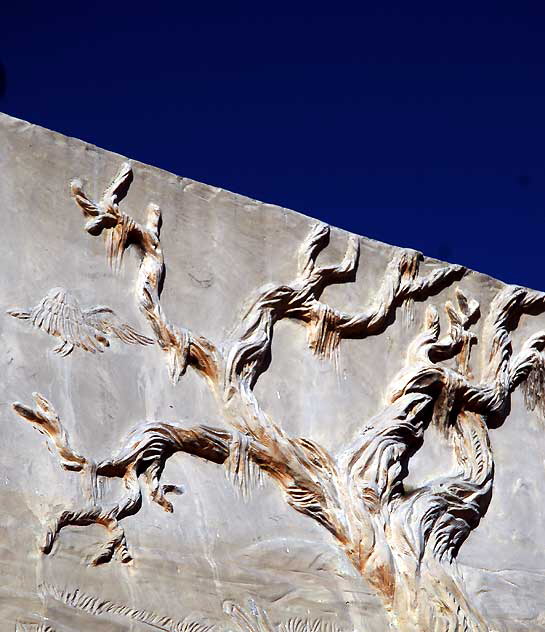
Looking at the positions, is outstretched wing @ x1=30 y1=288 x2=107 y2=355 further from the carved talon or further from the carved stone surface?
the carved talon

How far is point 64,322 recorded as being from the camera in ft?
17.4

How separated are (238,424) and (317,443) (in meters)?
0.38

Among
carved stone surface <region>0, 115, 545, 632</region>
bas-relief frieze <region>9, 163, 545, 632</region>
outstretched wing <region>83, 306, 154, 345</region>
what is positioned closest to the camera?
carved stone surface <region>0, 115, 545, 632</region>

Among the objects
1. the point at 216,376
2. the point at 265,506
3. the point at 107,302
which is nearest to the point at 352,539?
the point at 265,506

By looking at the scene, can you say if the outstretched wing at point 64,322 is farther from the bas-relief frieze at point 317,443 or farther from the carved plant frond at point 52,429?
the carved plant frond at point 52,429

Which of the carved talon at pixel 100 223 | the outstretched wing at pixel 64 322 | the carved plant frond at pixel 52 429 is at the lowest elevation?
the carved plant frond at pixel 52 429

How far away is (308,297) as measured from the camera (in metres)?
5.97

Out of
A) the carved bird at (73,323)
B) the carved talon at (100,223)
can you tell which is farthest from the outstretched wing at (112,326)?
the carved talon at (100,223)

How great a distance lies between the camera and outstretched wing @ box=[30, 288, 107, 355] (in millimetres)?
5266

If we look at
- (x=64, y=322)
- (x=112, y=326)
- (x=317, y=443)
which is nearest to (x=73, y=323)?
(x=64, y=322)

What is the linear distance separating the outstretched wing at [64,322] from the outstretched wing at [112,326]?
0.03 metres

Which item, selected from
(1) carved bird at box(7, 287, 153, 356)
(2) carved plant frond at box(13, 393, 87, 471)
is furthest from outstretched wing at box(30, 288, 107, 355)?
(2) carved plant frond at box(13, 393, 87, 471)

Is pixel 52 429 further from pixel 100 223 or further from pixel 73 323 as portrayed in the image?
pixel 100 223

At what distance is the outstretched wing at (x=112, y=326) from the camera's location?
5398 millimetres
